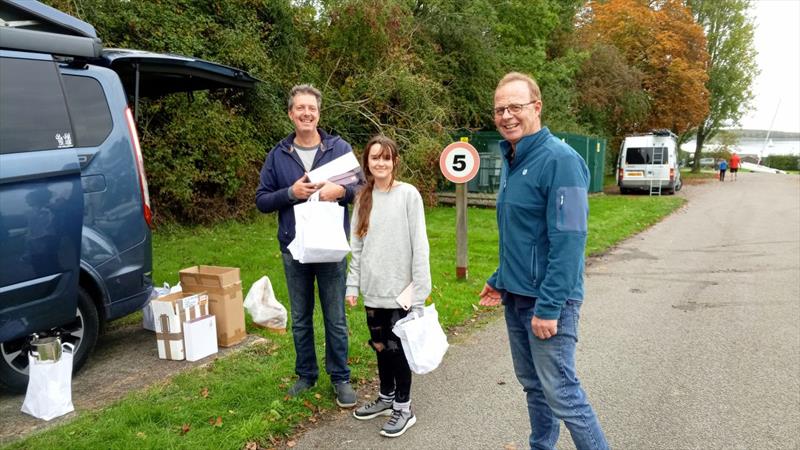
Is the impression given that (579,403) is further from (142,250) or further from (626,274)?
(626,274)

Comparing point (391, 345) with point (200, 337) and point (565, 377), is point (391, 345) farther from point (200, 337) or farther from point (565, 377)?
point (200, 337)

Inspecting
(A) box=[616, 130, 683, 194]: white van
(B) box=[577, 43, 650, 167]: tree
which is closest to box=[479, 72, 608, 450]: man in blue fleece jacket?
(A) box=[616, 130, 683, 194]: white van

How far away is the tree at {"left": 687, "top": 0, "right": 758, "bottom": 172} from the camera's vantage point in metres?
37.7

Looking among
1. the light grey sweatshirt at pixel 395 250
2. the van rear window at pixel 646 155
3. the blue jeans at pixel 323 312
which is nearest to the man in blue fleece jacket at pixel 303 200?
the blue jeans at pixel 323 312

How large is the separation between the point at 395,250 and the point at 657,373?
2.62 metres

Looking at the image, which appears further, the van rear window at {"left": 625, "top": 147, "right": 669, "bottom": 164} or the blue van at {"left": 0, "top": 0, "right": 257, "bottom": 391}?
the van rear window at {"left": 625, "top": 147, "right": 669, "bottom": 164}

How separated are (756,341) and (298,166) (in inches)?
183

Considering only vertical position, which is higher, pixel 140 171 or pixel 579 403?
pixel 140 171

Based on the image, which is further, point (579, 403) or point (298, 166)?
point (298, 166)

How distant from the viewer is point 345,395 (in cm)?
396

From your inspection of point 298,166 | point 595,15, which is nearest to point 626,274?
point 298,166

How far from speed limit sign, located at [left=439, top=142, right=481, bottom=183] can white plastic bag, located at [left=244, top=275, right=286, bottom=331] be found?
9.26 ft

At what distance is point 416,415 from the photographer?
153 inches

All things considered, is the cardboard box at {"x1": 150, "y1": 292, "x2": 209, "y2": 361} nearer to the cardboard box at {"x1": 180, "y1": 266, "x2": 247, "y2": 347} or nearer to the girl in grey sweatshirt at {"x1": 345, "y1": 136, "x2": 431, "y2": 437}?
the cardboard box at {"x1": 180, "y1": 266, "x2": 247, "y2": 347}
